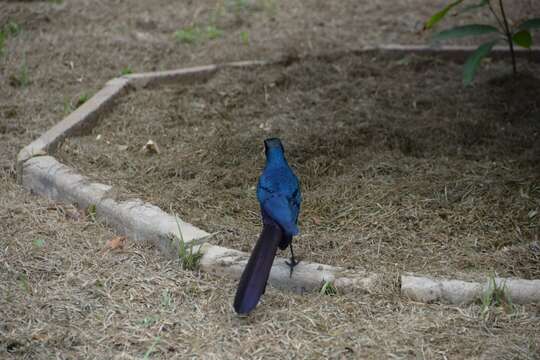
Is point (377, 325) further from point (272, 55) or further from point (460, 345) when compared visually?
point (272, 55)

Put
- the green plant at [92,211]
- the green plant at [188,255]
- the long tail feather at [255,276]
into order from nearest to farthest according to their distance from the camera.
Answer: the long tail feather at [255,276]
the green plant at [188,255]
the green plant at [92,211]

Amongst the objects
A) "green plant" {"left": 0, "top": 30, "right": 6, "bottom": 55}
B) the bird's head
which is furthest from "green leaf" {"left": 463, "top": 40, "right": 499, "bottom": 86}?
"green plant" {"left": 0, "top": 30, "right": 6, "bottom": 55}

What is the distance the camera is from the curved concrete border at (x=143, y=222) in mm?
3010

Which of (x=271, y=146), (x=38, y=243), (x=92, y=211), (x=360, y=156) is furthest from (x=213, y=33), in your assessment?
(x=38, y=243)

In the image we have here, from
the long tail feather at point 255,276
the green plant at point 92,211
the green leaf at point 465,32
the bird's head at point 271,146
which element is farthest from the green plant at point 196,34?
the long tail feather at point 255,276

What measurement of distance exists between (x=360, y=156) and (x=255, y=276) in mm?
1663

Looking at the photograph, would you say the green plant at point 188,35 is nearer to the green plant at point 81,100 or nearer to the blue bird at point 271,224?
the green plant at point 81,100

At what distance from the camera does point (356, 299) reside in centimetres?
300

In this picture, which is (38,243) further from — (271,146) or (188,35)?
(188,35)

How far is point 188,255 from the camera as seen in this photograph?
3.25m

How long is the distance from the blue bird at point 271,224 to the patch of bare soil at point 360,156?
36cm

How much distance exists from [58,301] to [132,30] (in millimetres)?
4533

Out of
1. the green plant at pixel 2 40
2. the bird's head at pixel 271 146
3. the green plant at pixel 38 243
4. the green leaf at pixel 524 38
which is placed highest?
the green leaf at pixel 524 38

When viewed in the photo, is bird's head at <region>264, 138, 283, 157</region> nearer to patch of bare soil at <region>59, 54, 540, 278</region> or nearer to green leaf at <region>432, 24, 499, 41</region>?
patch of bare soil at <region>59, 54, 540, 278</region>
